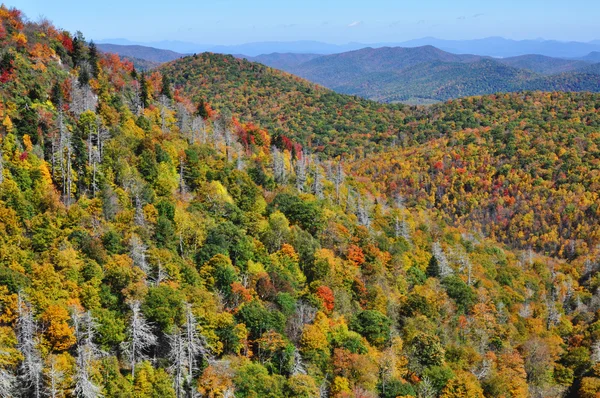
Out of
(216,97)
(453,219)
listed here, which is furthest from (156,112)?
(216,97)

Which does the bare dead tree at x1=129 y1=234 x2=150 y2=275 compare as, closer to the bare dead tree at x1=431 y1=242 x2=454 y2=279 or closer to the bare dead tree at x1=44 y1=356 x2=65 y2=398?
the bare dead tree at x1=44 y1=356 x2=65 y2=398

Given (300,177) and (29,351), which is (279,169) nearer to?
(300,177)

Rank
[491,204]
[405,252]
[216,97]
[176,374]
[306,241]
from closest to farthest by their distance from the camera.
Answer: [176,374]
[306,241]
[405,252]
[491,204]
[216,97]

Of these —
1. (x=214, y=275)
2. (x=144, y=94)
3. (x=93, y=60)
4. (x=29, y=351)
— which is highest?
(x=93, y=60)

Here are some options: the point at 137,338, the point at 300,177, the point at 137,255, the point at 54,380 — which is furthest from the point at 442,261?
the point at 54,380

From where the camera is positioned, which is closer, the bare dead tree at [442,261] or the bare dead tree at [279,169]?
the bare dead tree at [442,261]

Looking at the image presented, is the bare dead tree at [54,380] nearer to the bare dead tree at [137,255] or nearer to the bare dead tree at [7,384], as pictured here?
the bare dead tree at [7,384]

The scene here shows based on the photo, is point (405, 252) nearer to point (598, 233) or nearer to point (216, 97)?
point (598, 233)

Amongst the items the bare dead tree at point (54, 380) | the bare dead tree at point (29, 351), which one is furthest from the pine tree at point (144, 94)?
the bare dead tree at point (54, 380)

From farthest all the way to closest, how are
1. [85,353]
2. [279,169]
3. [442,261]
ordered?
[279,169] → [442,261] → [85,353]
